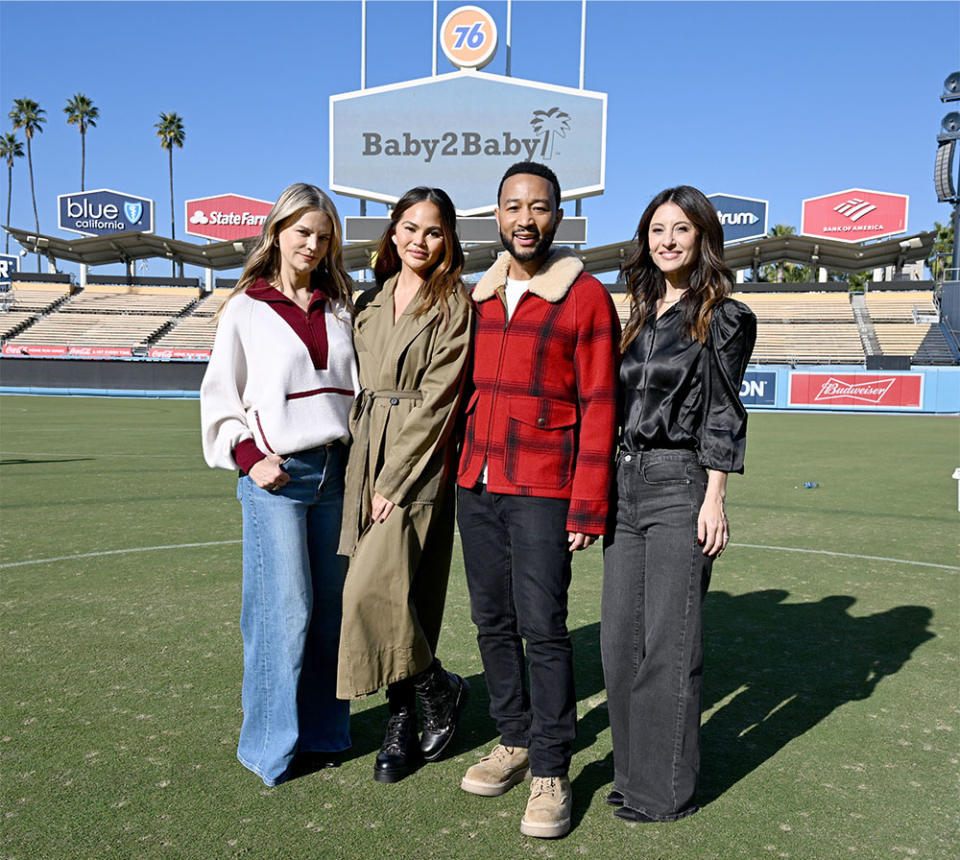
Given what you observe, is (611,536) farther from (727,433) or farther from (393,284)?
(393,284)

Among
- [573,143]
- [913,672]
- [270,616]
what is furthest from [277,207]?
[573,143]

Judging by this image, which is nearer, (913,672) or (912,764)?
(912,764)

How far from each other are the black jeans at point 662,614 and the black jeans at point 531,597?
21 cm

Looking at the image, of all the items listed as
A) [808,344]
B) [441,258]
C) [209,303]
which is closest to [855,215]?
[808,344]

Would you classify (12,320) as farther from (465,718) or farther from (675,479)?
(675,479)

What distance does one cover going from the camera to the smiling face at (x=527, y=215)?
2.74 meters

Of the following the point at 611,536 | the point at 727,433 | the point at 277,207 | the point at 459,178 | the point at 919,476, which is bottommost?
the point at 919,476

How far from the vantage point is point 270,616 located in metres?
2.93

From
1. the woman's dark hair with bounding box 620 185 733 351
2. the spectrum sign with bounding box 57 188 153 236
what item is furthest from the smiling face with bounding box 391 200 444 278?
the spectrum sign with bounding box 57 188 153 236

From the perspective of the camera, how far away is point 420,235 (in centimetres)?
291

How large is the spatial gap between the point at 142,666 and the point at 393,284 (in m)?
2.30

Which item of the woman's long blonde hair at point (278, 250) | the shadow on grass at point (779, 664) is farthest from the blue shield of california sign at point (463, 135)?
the woman's long blonde hair at point (278, 250)

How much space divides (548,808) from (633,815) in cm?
30

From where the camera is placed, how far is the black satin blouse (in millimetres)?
2646
